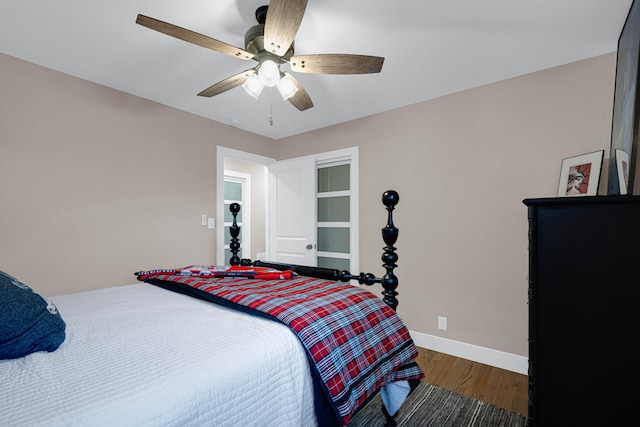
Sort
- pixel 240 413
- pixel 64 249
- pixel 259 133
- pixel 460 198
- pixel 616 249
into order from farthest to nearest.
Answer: pixel 259 133 → pixel 460 198 → pixel 64 249 → pixel 616 249 → pixel 240 413

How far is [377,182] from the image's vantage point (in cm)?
322

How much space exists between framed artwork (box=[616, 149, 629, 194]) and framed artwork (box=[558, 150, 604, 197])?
1.90ft

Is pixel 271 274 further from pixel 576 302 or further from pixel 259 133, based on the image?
pixel 259 133

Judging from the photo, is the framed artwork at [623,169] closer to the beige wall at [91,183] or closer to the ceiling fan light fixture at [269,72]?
the ceiling fan light fixture at [269,72]

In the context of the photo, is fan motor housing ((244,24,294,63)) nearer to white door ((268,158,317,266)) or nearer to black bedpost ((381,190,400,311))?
black bedpost ((381,190,400,311))

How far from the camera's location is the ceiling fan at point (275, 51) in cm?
137

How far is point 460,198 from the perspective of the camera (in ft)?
8.89

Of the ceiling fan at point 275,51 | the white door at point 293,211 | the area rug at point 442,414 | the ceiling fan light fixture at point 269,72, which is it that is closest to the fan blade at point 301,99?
the ceiling fan at point 275,51

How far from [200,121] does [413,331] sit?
3128 millimetres

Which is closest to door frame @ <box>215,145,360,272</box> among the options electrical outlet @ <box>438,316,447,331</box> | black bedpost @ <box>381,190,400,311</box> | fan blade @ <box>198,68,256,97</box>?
electrical outlet @ <box>438,316,447,331</box>

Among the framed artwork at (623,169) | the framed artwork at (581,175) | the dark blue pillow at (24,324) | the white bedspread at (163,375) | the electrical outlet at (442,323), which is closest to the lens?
the white bedspread at (163,375)

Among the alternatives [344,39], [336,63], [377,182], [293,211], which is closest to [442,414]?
[377,182]

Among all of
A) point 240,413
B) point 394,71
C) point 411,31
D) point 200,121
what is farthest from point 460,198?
point 200,121

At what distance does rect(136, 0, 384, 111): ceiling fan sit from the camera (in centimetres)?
137
